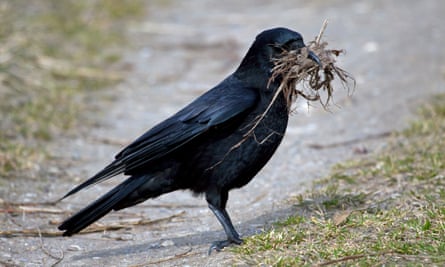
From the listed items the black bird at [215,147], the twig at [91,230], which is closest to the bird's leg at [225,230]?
the black bird at [215,147]

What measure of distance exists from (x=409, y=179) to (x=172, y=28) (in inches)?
299

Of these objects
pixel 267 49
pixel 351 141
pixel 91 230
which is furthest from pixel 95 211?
pixel 351 141

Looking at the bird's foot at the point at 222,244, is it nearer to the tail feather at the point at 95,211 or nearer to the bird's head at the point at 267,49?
the tail feather at the point at 95,211

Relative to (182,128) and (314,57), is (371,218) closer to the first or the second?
(314,57)

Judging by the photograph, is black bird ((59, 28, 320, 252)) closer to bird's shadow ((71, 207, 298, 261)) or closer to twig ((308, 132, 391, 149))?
bird's shadow ((71, 207, 298, 261))

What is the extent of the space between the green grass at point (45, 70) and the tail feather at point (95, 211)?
1.64 meters

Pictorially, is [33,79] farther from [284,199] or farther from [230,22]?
[230,22]

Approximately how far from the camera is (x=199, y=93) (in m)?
8.47

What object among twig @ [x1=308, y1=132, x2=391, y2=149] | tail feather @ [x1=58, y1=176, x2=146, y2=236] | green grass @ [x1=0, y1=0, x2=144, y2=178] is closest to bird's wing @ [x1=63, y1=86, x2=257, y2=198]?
tail feather @ [x1=58, y1=176, x2=146, y2=236]

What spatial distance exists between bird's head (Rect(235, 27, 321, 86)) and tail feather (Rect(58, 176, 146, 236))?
0.94m

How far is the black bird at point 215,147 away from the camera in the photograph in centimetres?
415

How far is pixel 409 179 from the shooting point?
5062 millimetres

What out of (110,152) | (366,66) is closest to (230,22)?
(366,66)

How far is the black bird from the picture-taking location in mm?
4148
